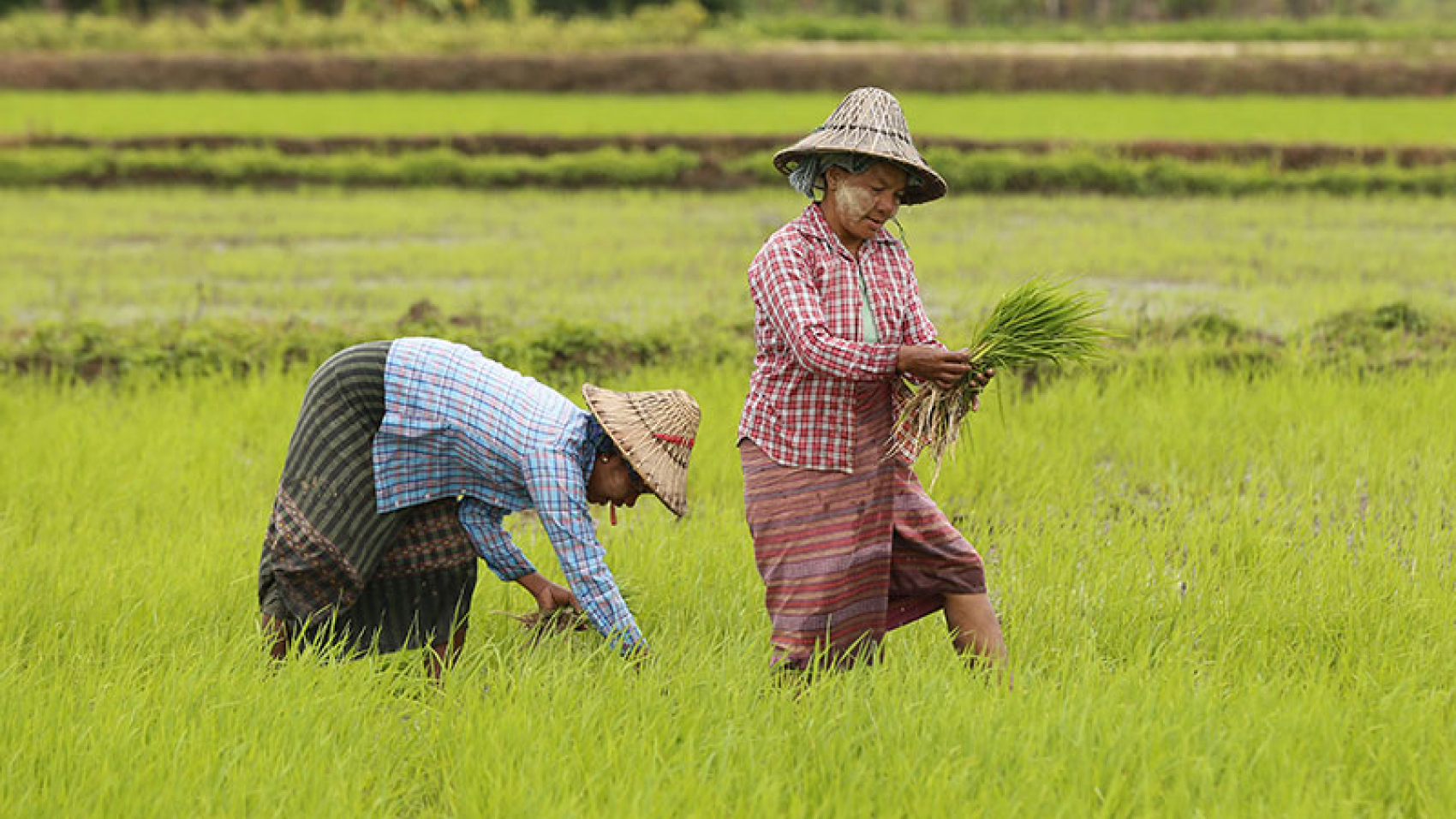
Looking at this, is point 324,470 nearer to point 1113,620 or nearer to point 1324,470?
point 1113,620

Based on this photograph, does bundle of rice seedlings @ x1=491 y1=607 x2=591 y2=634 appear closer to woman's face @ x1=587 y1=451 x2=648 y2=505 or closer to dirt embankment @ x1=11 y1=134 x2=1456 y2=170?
woman's face @ x1=587 y1=451 x2=648 y2=505

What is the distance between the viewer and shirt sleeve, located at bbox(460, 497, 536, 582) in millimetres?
2932

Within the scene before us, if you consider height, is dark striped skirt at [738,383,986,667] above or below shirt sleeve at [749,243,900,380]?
below

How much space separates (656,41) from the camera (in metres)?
21.2

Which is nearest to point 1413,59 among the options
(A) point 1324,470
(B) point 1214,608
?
(A) point 1324,470

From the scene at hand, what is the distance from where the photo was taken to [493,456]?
109 inches

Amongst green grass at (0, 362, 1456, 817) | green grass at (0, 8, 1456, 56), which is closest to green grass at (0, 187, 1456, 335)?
green grass at (0, 362, 1456, 817)

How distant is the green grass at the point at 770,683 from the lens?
2.26 meters

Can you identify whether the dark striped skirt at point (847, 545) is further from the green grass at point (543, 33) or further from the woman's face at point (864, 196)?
the green grass at point (543, 33)

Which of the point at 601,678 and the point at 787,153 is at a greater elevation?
the point at 787,153

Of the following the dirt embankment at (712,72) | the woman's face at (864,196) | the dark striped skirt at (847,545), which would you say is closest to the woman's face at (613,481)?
the dark striped skirt at (847,545)

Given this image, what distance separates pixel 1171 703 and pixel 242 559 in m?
2.15

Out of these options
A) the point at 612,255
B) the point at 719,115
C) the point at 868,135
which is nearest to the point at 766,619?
the point at 868,135

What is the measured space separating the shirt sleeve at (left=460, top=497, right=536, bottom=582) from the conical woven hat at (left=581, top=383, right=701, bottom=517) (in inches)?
15.3
